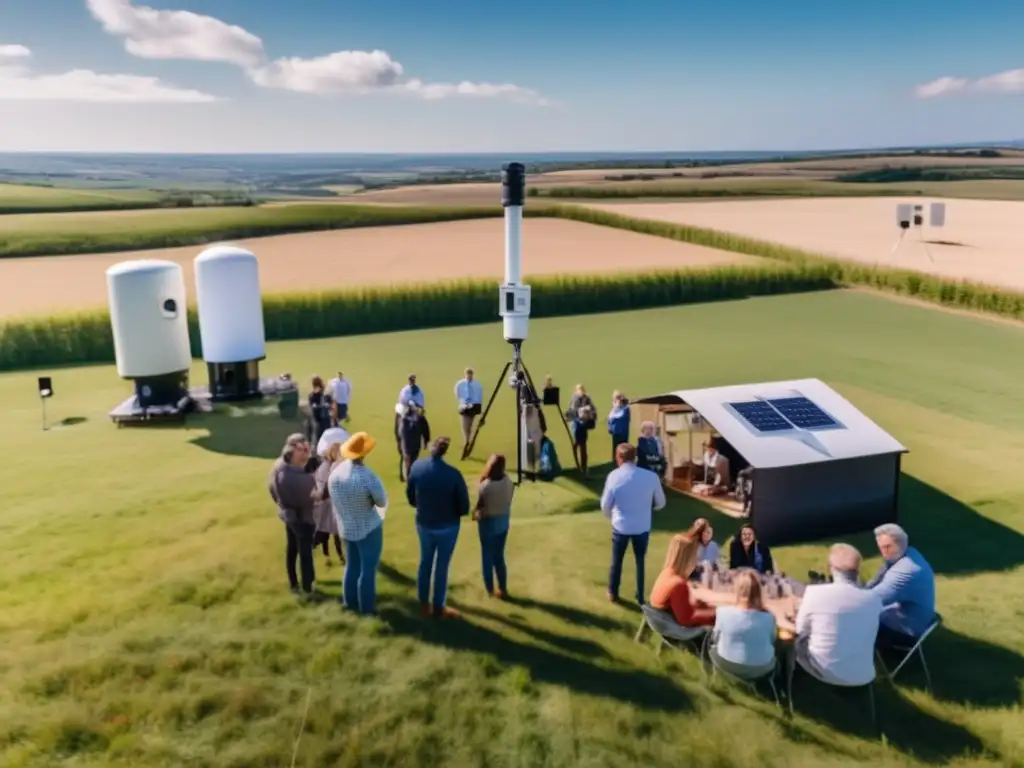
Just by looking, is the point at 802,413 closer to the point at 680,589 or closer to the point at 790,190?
the point at 680,589

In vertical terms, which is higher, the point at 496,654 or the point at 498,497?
the point at 498,497

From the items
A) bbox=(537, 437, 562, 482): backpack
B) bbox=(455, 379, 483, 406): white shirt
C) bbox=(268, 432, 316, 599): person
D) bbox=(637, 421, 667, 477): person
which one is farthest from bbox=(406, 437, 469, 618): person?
bbox=(455, 379, 483, 406): white shirt

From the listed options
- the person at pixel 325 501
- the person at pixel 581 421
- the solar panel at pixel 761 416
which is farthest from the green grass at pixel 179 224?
the solar panel at pixel 761 416

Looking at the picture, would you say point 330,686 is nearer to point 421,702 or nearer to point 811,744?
point 421,702

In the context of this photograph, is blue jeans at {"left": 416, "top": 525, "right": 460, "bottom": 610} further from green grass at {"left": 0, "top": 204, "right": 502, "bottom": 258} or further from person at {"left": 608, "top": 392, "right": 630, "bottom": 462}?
green grass at {"left": 0, "top": 204, "right": 502, "bottom": 258}

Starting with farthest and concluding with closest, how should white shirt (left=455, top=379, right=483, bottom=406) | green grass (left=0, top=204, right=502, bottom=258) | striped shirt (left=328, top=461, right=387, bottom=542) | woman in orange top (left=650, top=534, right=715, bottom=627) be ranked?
green grass (left=0, top=204, right=502, bottom=258) → white shirt (left=455, top=379, right=483, bottom=406) → striped shirt (left=328, top=461, right=387, bottom=542) → woman in orange top (left=650, top=534, right=715, bottom=627)

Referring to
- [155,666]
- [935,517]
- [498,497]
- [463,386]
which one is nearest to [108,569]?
[155,666]

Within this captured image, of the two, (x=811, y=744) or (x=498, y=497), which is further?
(x=498, y=497)
